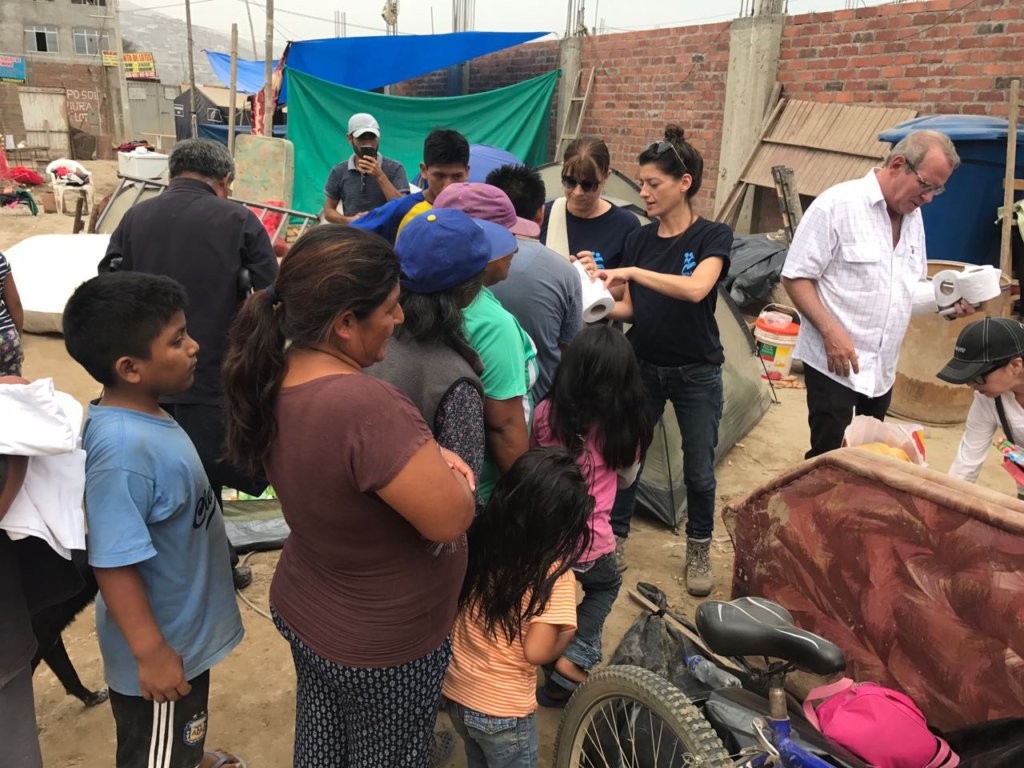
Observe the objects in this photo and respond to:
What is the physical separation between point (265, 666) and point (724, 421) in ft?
9.12

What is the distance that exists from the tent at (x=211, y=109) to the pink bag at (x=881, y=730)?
72.8 feet

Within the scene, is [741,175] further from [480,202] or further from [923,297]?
[480,202]

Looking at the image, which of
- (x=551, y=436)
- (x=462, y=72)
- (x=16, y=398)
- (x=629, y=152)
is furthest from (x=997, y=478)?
(x=462, y=72)

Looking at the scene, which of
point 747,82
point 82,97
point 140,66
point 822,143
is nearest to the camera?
point 822,143

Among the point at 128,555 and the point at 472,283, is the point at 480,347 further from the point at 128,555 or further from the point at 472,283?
the point at 128,555

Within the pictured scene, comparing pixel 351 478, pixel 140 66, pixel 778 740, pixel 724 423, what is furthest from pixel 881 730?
pixel 140 66

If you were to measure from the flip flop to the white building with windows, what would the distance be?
90.3 feet

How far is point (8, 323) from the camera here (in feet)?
8.39

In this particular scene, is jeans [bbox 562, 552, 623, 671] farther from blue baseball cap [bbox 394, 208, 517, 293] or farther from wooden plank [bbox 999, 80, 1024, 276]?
wooden plank [bbox 999, 80, 1024, 276]

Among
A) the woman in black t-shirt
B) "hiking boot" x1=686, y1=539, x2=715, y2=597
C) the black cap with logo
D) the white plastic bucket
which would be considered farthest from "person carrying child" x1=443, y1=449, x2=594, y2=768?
the white plastic bucket

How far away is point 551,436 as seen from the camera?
2.15m

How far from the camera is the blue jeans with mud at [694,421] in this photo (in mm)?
2789

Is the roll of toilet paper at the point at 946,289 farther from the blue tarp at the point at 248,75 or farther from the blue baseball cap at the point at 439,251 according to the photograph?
the blue tarp at the point at 248,75

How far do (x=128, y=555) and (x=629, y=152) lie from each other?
8.91 meters
